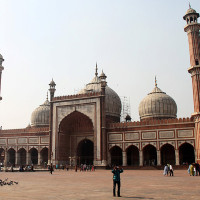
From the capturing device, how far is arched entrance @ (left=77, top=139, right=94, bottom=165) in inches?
1255

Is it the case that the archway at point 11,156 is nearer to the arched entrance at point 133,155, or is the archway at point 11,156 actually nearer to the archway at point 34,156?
the archway at point 34,156

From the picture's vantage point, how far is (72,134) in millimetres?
32344

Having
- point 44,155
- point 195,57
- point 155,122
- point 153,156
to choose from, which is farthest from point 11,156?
point 195,57

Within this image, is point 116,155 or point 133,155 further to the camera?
point 116,155

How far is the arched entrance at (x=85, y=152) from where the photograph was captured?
31.9 m

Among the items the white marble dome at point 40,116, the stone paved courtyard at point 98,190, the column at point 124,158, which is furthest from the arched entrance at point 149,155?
the stone paved courtyard at point 98,190

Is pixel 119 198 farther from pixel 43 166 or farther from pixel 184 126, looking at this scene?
pixel 43 166

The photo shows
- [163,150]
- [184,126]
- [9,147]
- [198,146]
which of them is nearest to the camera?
[198,146]

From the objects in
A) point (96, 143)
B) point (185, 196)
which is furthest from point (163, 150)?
point (185, 196)

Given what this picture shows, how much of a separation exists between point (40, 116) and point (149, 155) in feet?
52.8

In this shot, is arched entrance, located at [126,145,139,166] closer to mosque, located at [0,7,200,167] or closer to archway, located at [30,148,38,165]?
mosque, located at [0,7,200,167]

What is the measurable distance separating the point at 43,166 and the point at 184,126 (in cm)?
1501

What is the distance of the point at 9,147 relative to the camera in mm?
34500

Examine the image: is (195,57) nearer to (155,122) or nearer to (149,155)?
(155,122)
